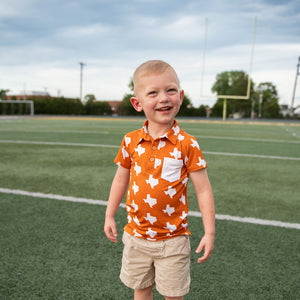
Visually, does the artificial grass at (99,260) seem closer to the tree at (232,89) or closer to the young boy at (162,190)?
the young boy at (162,190)

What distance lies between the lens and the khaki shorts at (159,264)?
1482mm

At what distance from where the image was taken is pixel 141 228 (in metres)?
1.54

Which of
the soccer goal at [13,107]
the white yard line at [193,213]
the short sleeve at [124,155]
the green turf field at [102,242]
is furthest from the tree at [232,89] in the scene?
the short sleeve at [124,155]

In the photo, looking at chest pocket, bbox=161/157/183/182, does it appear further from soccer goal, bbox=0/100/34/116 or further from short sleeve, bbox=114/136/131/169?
soccer goal, bbox=0/100/34/116

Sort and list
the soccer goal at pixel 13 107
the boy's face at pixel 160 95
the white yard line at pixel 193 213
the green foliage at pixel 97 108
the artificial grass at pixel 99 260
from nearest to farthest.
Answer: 1. the boy's face at pixel 160 95
2. the artificial grass at pixel 99 260
3. the white yard line at pixel 193 213
4. the soccer goal at pixel 13 107
5. the green foliage at pixel 97 108

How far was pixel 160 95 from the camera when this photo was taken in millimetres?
1414

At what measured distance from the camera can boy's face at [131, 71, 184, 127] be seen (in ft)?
4.66

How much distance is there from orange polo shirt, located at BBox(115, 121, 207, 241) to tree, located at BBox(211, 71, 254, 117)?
2901cm

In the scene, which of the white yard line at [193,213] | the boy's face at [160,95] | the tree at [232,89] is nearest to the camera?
the boy's face at [160,95]

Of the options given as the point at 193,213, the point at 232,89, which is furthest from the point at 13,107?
the point at 193,213

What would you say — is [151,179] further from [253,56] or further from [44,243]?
[253,56]

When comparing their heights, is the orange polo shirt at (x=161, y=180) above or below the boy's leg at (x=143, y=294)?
above

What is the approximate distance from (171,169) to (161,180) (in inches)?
2.9

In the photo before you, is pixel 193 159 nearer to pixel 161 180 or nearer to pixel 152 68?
pixel 161 180
